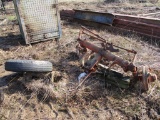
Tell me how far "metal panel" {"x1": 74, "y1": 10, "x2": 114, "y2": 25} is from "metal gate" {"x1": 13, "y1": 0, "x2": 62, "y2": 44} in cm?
168

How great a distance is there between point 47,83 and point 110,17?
3975 mm

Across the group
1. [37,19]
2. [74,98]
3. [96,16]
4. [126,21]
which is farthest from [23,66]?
[96,16]

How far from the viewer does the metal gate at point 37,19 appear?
6.00 m

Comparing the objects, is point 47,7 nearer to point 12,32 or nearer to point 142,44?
point 12,32

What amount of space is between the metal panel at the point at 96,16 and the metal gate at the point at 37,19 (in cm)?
168

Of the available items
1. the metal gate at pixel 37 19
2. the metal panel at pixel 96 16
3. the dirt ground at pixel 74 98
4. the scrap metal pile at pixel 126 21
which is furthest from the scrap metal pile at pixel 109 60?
the metal panel at pixel 96 16

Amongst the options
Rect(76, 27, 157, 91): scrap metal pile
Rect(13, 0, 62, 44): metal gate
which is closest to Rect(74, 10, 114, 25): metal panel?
Rect(13, 0, 62, 44): metal gate

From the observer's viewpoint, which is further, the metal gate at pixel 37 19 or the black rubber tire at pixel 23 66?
the metal gate at pixel 37 19

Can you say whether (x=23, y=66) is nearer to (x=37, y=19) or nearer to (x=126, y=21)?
(x=37, y=19)

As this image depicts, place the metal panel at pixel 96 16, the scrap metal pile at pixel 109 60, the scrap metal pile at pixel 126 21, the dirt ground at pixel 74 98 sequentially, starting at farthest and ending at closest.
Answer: the metal panel at pixel 96 16 < the scrap metal pile at pixel 126 21 < the scrap metal pile at pixel 109 60 < the dirt ground at pixel 74 98

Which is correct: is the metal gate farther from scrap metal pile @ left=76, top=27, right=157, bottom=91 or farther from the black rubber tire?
the black rubber tire

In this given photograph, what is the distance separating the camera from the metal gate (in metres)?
6.00

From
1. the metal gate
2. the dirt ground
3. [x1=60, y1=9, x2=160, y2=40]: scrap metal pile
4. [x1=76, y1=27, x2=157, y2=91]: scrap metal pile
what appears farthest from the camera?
[x1=60, y1=9, x2=160, y2=40]: scrap metal pile

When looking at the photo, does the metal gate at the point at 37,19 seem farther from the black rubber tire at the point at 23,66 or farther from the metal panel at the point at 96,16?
the black rubber tire at the point at 23,66
